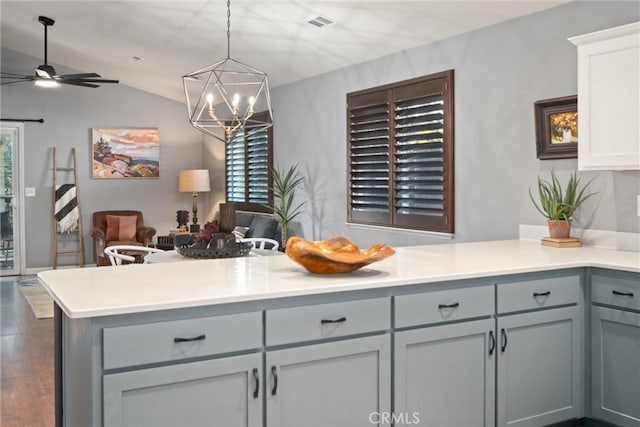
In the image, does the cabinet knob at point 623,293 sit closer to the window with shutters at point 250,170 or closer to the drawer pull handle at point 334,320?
the drawer pull handle at point 334,320

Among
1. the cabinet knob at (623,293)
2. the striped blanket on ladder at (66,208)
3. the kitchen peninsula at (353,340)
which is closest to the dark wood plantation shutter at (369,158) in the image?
the kitchen peninsula at (353,340)

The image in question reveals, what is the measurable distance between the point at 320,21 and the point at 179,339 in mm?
3544

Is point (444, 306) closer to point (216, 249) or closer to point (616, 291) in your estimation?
point (616, 291)

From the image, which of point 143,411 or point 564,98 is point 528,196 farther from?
point 143,411

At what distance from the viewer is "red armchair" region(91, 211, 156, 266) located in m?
8.78

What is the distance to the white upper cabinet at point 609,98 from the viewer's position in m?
3.18

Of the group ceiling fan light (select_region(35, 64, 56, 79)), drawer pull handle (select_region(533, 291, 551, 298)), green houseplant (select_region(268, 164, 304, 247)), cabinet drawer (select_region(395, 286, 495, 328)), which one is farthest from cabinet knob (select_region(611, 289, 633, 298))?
ceiling fan light (select_region(35, 64, 56, 79))

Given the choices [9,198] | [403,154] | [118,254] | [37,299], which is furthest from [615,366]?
[9,198]

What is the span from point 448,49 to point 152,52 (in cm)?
369

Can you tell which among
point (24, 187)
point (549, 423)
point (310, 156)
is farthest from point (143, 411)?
point (24, 187)

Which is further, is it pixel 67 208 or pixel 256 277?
pixel 67 208

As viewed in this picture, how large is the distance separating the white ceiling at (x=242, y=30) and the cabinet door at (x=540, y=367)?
2124mm

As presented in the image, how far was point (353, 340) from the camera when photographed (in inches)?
95.3

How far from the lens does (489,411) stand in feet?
9.14
